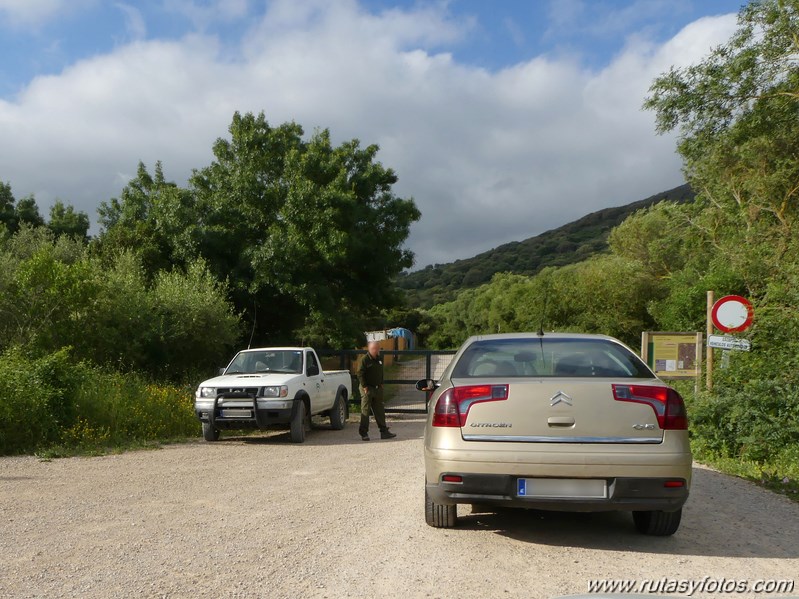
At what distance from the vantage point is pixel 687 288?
28.0 m

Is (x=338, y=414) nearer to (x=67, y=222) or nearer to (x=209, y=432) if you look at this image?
(x=209, y=432)

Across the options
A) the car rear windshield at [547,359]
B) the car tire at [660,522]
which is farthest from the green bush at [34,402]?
the car tire at [660,522]

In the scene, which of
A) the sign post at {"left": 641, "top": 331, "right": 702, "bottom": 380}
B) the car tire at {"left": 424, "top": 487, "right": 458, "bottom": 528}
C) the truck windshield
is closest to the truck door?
the truck windshield

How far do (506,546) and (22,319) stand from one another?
13988mm

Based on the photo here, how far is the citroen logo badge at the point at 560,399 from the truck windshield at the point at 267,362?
32.7ft

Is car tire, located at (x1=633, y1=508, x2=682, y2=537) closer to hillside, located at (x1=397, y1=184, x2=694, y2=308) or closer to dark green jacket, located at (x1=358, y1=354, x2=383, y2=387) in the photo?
dark green jacket, located at (x1=358, y1=354, x2=383, y2=387)

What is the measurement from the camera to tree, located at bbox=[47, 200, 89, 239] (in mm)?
40500

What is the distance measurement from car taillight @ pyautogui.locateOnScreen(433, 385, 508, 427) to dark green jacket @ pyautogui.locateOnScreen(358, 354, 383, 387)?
861cm

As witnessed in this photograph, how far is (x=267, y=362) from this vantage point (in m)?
15.5

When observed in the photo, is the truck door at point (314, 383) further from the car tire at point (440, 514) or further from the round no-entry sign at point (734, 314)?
the car tire at point (440, 514)

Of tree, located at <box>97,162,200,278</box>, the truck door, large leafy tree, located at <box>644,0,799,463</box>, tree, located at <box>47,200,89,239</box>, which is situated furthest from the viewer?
tree, located at <box>47,200,89,239</box>

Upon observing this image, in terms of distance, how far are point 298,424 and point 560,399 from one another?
9.15 meters

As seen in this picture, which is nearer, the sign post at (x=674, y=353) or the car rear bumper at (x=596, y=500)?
the car rear bumper at (x=596, y=500)

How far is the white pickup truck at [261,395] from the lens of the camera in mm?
13609
